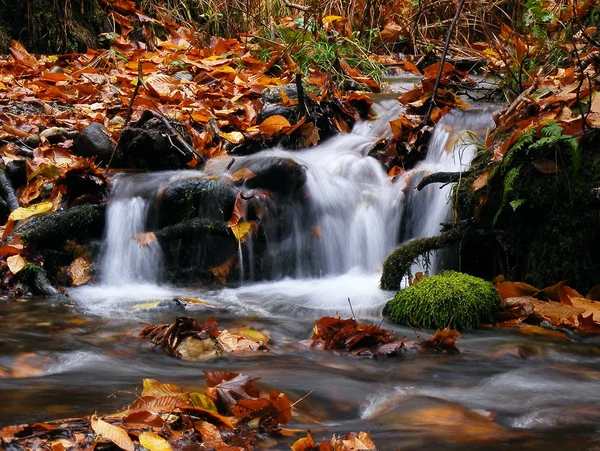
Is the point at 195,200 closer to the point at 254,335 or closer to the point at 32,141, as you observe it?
the point at 32,141

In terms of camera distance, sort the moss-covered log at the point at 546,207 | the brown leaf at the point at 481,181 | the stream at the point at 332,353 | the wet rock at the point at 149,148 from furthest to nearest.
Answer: the wet rock at the point at 149,148 → the brown leaf at the point at 481,181 → the moss-covered log at the point at 546,207 → the stream at the point at 332,353

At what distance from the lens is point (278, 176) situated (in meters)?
5.50

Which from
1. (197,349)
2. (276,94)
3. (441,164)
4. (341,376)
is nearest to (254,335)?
(197,349)

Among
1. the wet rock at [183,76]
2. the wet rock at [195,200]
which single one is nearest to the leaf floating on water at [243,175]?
the wet rock at [195,200]

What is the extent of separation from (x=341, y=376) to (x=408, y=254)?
1.83 meters

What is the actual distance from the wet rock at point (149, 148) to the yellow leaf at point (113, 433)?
4.27 metres

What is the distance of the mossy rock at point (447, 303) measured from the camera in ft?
12.3

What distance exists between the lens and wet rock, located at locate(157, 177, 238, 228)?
526 cm

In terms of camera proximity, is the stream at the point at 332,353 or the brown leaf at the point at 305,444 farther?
the stream at the point at 332,353

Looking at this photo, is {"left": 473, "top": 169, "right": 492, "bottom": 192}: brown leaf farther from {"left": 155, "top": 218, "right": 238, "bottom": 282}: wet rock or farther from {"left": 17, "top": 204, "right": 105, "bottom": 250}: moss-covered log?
{"left": 17, "top": 204, "right": 105, "bottom": 250}: moss-covered log

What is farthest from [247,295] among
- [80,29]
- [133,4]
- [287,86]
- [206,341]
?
[133,4]

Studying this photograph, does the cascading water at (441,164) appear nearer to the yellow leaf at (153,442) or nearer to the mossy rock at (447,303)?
the mossy rock at (447,303)

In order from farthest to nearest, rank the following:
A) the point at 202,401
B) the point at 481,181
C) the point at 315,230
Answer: the point at 315,230 → the point at 481,181 → the point at 202,401

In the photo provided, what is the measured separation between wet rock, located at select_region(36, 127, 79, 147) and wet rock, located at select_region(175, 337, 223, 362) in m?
3.63
